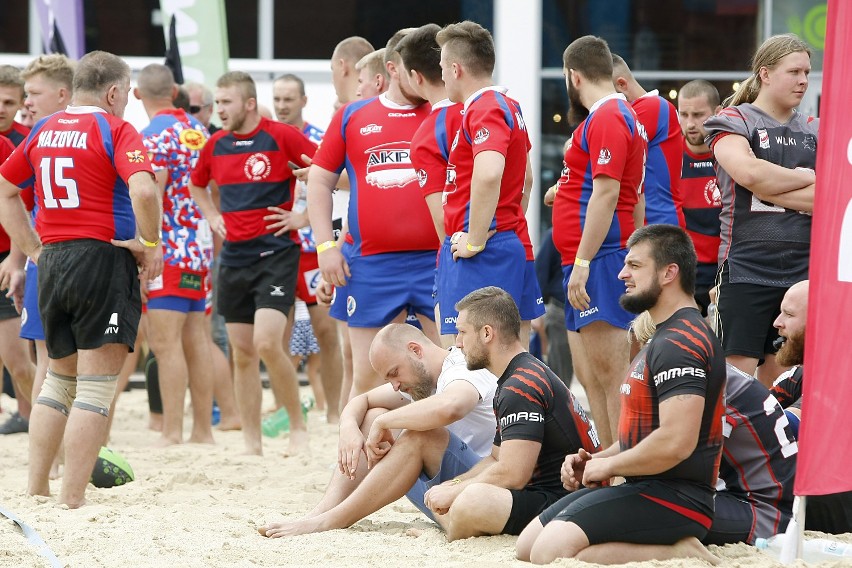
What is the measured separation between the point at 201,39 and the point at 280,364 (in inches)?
141

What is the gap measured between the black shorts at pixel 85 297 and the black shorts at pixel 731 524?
2.87m

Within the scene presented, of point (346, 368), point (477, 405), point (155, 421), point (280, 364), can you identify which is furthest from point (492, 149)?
point (155, 421)

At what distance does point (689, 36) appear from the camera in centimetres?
1280

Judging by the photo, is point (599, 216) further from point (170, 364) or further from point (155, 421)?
point (155, 421)

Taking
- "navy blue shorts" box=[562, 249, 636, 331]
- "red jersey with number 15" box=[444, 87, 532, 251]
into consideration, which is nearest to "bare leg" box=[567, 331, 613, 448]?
"navy blue shorts" box=[562, 249, 636, 331]

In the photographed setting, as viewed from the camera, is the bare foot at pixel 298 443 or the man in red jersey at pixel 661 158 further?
the bare foot at pixel 298 443

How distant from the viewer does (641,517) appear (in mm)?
4266

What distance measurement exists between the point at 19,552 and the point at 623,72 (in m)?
4.06

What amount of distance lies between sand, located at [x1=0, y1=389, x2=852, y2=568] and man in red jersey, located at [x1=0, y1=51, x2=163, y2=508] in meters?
0.37

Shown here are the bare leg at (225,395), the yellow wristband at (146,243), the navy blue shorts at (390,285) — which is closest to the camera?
the yellow wristband at (146,243)

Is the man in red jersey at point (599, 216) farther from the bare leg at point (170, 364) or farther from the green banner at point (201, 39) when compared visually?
the green banner at point (201, 39)

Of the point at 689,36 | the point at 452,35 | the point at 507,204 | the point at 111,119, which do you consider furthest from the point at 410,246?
the point at 689,36

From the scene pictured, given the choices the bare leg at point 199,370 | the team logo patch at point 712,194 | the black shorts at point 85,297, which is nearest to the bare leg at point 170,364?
the bare leg at point 199,370

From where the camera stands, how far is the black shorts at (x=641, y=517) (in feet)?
14.0
